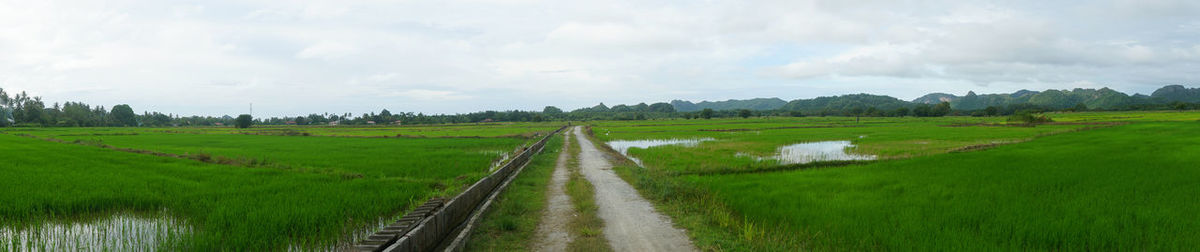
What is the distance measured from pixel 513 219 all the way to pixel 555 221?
2.19 ft

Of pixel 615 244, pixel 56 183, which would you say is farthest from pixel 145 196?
Answer: pixel 615 244

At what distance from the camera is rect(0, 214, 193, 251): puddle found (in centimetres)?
649

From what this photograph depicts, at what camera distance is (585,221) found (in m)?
7.93

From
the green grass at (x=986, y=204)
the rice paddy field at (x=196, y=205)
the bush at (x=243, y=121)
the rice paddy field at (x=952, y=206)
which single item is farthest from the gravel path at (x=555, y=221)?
the bush at (x=243, y=121)

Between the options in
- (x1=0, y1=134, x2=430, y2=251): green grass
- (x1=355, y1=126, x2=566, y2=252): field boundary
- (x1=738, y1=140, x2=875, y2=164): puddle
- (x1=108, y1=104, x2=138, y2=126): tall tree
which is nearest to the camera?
(x1=355, y1=126, x2=566, y2=252): field boundary

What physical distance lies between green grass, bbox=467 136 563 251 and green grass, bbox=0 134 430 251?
1915 millimetres

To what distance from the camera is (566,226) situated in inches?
303

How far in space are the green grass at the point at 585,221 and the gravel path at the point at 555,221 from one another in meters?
0.10

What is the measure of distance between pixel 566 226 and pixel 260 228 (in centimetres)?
425

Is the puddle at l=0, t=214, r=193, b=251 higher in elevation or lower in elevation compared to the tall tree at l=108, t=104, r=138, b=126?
lower

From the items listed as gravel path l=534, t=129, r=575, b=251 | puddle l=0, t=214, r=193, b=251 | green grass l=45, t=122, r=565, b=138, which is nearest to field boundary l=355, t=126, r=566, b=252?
gravel path l=534, t=129, r=575, b=251

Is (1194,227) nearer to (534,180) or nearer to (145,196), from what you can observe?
(534,180)

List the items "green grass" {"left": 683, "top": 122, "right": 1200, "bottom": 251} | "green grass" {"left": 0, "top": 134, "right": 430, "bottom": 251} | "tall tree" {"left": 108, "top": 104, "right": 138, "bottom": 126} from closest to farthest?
1. "green grass" {"left": 683, "top": 122, "right": 1200, "bottom": 251}
2. "green grass" {"left": 0, "top": 134, "right": 430, "bottom": 251}
3. "tall tree" {"left": 108, "top": 104, "right": 138, "bottom": 126}

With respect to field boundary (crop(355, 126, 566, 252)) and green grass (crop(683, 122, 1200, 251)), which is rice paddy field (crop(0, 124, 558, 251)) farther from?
green grass (crop(683, 122, 1200, 251))
